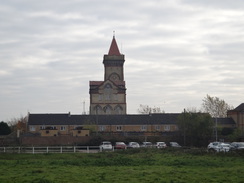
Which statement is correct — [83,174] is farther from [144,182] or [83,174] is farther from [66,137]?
[66,137]

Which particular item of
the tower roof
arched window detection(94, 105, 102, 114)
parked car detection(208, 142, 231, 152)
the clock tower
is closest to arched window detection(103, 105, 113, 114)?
the clock tower

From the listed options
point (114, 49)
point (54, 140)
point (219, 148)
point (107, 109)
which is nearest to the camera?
point (219, 148)

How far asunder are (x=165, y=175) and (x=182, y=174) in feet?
3.66

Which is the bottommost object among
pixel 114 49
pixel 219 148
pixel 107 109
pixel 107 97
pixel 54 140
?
pixel 219 148

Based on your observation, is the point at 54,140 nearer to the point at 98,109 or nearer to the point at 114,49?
the point at 98,109

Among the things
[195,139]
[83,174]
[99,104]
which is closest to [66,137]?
[195,139]

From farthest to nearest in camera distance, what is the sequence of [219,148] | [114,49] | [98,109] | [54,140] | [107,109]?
1. [114,49]
2. [107,109]
3. [98,109]
4. [54,140]
5. [219,148]

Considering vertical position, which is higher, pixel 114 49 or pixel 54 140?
pixel 114 49

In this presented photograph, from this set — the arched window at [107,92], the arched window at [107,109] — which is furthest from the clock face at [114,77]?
the arched window at [107,109]

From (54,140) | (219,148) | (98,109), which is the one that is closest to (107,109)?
(98,109)

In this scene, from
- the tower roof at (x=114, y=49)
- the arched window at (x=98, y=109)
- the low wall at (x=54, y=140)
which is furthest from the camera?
the tower roof at (x=114, y=49)

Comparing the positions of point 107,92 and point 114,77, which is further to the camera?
point 114,77

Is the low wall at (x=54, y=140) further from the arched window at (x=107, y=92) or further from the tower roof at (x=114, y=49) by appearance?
the tower roof at (x=114, y=49)

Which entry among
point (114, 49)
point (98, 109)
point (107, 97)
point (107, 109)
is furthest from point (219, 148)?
point (114, 49)
